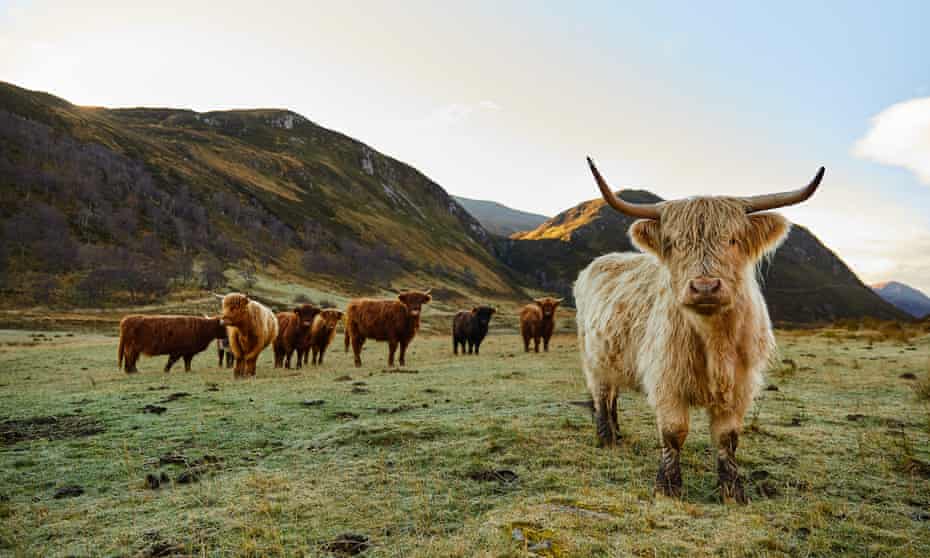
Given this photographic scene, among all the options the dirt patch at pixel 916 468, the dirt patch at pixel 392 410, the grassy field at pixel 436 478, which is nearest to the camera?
the grassy field at pixel 436 478

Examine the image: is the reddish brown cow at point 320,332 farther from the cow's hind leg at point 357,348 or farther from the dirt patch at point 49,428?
the dirt patch at point 49,428

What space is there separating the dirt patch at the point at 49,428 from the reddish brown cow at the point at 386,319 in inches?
381

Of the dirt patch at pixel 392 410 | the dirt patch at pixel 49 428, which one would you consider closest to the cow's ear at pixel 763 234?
the dirt patch at pixel 392 410

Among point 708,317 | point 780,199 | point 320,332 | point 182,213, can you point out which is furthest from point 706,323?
point 182,213

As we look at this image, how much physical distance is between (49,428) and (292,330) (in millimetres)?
9983

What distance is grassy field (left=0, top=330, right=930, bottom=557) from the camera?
10.9 ft

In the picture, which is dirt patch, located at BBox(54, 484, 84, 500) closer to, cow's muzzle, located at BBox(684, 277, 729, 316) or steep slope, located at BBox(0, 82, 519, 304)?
cow's muzzle, located at BBox(684, 277, 729, 316)

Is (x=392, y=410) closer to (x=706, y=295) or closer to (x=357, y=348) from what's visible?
(x=706, y=295)

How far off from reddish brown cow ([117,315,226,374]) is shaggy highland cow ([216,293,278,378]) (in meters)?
0.73

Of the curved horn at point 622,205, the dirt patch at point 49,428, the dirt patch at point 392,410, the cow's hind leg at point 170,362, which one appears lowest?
the cow's hind leg at point 170,362

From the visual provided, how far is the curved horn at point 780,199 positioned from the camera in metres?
3.93

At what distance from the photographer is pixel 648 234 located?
4441 mm

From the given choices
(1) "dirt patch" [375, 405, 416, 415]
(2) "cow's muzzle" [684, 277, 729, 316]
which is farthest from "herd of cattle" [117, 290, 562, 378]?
(2) "cow's muzzle" [684, 277, 729, 316]

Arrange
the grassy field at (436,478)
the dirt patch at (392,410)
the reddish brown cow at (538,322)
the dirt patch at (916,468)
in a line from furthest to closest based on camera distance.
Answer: the reddish brown cow at (538,322) → the dirt patch at (392,410) → the dirt patch at (916,468) → the grassy field at (436,478)
